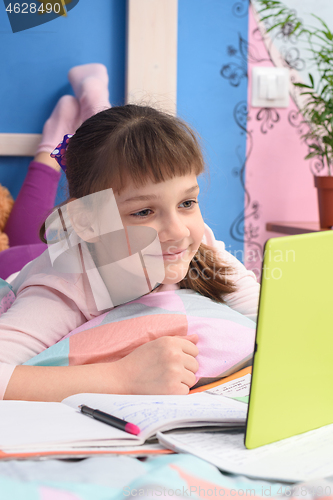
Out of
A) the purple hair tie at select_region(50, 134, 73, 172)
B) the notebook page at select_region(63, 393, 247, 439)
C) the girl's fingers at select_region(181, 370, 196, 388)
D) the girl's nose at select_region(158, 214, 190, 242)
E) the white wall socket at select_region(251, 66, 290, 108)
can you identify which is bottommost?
the girl's fingers at select_region(181, 370, 196, 388)

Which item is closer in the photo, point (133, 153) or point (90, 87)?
point (133, 153)

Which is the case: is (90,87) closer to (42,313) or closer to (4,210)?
(4,210)

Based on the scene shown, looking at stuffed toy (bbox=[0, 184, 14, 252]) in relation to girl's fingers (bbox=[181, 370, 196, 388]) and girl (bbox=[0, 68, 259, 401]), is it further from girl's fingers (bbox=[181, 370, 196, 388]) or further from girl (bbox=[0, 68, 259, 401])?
girl's fingers (bbox=[181, 370, 196, 388])

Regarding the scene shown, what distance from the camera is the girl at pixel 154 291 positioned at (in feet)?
1.85

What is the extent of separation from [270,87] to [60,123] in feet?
2.20

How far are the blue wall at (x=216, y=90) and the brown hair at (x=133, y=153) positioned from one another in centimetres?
59

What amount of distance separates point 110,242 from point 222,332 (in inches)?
9.2

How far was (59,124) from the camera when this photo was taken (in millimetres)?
1228

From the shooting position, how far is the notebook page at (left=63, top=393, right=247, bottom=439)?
407 mm

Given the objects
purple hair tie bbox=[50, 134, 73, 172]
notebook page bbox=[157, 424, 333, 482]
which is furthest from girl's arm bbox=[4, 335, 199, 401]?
purple hair tie bbox=[50, 134, 73, 172]

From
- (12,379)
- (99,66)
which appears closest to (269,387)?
(12,379)

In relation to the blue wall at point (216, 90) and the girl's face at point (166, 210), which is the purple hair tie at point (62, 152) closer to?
the girl's face at point (166, 210)

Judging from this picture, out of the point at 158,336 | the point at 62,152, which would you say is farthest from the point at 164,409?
the point at 62,152

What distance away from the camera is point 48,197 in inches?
47.8
